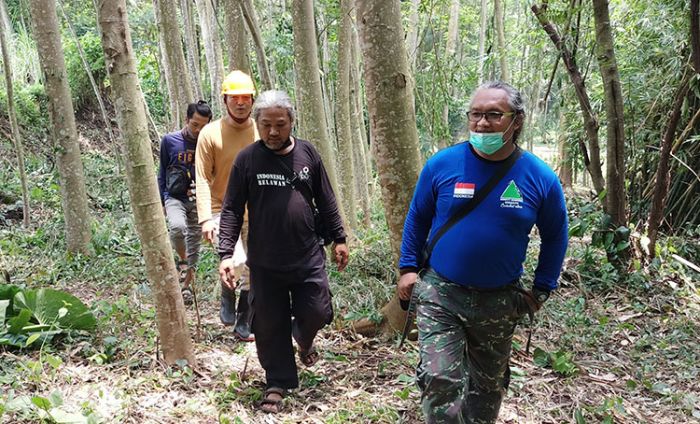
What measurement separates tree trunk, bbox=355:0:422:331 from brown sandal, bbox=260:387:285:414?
1.33 metres

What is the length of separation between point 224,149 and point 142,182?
915mm

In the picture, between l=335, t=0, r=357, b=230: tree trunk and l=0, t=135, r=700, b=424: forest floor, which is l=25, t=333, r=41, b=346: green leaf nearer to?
l=0, t=135, r=700, b=424: forest floor

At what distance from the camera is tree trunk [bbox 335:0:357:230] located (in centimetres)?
754

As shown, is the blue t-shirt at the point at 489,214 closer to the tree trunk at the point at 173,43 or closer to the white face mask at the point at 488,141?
the white face mask at the point at 488,141

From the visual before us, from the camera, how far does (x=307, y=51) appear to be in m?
5.82

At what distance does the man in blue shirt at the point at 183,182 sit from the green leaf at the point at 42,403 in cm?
229

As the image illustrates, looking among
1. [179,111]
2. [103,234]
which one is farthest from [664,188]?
[179,111]

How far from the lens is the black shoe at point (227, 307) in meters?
4.29

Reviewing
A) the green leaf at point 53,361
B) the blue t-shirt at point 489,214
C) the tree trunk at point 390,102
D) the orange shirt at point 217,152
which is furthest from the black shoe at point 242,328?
the blue t-shirt at point 489,214

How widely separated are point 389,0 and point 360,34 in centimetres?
28

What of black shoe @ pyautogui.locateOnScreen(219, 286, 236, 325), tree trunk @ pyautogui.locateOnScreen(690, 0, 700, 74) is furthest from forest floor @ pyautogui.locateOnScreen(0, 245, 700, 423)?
tree trunk @ pyautogui.locateOnScreen(690, 0, 700, 74)

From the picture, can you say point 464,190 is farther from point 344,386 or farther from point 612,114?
point 612,114

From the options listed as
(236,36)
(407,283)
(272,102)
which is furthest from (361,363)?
(236,36)

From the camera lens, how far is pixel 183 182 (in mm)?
5145
